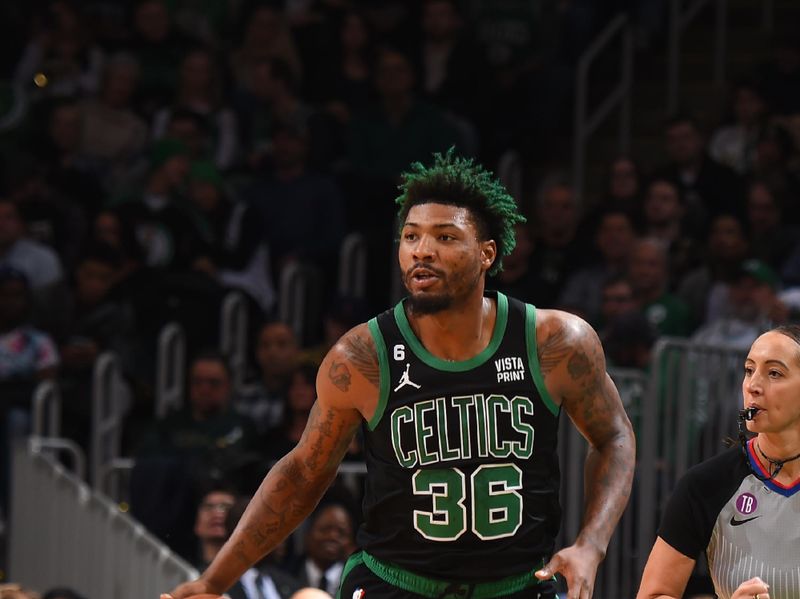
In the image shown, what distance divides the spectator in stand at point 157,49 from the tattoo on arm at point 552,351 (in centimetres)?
890

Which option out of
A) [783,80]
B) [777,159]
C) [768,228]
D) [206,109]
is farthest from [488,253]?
[206,109]

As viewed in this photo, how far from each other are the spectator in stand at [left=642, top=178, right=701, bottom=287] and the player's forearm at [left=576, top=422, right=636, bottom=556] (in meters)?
6.07

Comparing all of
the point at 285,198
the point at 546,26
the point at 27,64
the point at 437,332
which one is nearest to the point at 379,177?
the point at 285,198

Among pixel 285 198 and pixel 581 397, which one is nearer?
pixel 581 397

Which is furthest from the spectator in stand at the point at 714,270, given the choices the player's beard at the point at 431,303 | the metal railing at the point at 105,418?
the player's beard at the point at 431,303

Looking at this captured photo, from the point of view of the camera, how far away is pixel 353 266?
1190 centimetres

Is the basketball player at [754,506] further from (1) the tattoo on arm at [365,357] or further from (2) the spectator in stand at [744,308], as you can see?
(2) the spectator in stand at [744,308]

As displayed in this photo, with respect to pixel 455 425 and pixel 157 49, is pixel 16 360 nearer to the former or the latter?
pixel 157 49

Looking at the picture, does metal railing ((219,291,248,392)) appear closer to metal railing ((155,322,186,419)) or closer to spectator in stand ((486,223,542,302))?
metal railing ((155,322,186,419))

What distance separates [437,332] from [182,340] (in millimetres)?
6200

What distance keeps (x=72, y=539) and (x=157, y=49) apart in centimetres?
506

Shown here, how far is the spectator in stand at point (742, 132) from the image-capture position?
11836 mm

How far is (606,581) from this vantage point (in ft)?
29.3

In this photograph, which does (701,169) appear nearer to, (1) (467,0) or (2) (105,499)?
(1) (467,0)
